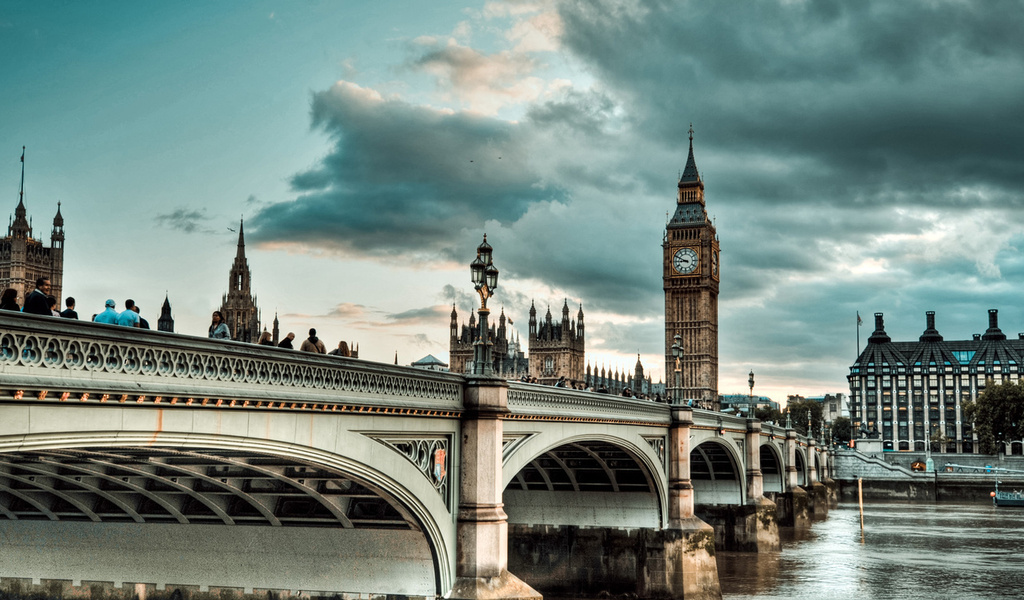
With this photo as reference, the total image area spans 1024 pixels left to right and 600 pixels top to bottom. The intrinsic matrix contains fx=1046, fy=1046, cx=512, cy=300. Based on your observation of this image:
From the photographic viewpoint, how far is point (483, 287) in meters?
20.2

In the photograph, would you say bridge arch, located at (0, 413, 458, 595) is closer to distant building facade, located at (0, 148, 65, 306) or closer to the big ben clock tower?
distant building facade, located at (0, 148, 65, 306)

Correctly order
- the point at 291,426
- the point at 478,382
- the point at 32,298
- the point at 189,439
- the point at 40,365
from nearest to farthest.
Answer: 1. the point at 40,365
2. the point at 32,298
3. the point at 189,439
4. the point at 291,426
5. the point at 478,382

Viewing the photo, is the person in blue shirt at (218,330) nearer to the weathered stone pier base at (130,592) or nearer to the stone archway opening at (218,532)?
A: the stone archway opening at (218,532)

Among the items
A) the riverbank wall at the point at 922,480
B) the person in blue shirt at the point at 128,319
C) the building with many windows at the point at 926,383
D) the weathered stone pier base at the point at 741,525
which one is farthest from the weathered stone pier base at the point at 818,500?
the building with many windows at the point at 926,383

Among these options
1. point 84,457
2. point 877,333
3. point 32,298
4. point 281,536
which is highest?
point 877,333

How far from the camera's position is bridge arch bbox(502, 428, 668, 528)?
115 ft

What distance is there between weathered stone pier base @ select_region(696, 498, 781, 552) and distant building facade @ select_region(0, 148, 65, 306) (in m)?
89.3

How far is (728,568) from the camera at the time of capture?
47.6m

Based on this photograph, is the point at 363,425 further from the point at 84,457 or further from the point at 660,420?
the point at 660,420

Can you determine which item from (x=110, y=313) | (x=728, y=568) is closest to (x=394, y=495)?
(x=110, y=313)

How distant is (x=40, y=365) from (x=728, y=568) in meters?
41.7

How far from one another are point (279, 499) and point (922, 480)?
3983 inches

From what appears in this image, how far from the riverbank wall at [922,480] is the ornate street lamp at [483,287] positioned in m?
93.1

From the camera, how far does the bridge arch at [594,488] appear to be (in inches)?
1374
